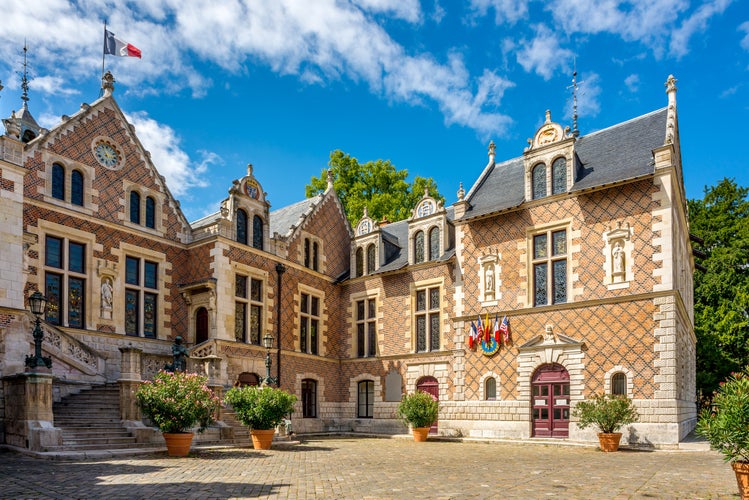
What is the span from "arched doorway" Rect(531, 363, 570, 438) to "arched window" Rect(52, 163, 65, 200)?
650 inches

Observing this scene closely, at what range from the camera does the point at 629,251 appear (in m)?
19.1

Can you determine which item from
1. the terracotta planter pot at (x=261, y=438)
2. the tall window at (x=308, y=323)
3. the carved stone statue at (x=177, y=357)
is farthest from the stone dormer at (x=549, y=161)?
the carved stone statue at (x=177, y=357)

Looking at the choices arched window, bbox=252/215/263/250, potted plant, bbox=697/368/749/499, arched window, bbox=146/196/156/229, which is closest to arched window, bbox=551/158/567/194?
arched window, bbox=252/215/263/250

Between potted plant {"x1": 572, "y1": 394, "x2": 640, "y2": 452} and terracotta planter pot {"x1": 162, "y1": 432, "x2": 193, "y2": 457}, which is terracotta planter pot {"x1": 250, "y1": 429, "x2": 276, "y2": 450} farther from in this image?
potted plant {"x1": 572, "y1": 394, "x2": 640, "y2": 452}

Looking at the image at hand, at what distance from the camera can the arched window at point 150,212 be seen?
70.7ft

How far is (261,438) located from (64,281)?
7.89 m

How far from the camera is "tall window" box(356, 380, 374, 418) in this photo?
25703mm

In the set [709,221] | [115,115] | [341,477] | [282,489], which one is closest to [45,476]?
[282,489]

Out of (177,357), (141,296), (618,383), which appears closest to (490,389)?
(618,383)

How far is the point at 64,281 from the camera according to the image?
18469 mm

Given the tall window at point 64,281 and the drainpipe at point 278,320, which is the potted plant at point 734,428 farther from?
the tall window at point 64,281

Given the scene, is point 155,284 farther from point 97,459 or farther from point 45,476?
point 45,476

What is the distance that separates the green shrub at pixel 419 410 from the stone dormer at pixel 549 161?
26.4ft

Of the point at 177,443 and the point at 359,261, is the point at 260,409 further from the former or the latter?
the point at 359,261
